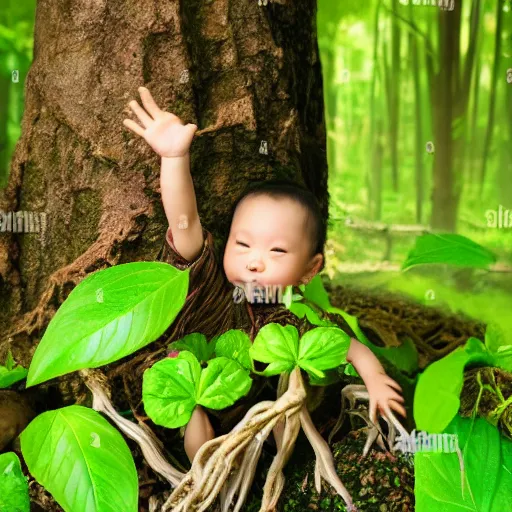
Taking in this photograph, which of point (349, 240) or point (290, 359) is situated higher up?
point (349, 240)

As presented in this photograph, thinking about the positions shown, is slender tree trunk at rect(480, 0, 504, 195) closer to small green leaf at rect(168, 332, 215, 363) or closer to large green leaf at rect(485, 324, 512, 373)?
large green leaf at rect(485, 324, 512, 373)

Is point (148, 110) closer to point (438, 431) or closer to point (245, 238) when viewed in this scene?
point (245, 238)

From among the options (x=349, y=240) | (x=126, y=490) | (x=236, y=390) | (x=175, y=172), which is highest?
(x=175, y=172)

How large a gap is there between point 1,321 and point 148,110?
487mm

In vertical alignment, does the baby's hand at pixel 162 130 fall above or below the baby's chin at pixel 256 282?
above

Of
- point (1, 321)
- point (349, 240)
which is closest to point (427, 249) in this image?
point (349, 240)

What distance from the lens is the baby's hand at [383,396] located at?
103cm

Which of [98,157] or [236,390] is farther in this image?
[98,157]

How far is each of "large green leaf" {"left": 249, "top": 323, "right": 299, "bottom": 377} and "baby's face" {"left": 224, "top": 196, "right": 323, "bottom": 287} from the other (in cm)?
10

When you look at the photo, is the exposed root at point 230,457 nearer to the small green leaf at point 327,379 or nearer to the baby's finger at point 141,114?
the small green leaf at point 327,379

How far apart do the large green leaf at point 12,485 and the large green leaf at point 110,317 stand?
152mm

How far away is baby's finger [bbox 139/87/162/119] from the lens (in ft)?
3.42

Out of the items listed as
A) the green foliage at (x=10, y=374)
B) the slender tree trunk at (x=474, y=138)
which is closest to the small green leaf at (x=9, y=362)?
the green foliage at (x=10, y=374)

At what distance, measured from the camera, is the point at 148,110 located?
104 centimetres
